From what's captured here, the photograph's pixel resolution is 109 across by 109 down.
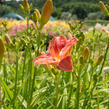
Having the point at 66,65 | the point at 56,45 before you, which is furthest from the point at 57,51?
the point at 66,65

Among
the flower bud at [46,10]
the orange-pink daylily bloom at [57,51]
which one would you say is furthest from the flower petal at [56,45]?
the flower bud at [46,10]

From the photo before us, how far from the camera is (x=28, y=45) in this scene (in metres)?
1.05

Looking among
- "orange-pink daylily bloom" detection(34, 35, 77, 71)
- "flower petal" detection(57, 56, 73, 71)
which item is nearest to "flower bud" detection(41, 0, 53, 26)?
"orange-pink daylily bloom" detection(34, 35, 77, 71)

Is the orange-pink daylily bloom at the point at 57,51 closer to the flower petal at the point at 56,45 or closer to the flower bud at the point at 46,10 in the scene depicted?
the flower petal at the point at 56,45

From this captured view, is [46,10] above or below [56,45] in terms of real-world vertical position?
above

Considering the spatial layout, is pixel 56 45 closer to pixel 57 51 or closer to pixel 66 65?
pixel 57 51

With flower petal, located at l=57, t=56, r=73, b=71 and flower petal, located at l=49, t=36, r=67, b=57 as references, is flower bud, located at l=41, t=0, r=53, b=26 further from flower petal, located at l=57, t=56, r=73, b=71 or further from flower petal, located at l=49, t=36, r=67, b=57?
flower petal, located at l=57, t=56, r=73, b=71

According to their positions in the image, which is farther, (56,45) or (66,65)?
(56,45)

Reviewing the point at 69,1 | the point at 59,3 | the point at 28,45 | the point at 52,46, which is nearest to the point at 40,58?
the point at 52,46

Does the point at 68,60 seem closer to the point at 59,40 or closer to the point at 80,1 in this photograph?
the point at 59,40

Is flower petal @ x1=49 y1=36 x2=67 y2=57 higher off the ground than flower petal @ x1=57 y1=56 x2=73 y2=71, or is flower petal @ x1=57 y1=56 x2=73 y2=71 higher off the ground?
flower petal @ x1=49 y1=36 x2=67 y2=57

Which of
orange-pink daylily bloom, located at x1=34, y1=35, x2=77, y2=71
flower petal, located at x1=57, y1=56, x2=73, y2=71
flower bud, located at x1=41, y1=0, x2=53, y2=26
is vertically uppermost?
flower bud, located at x1=41, y1=0, x2=53, y2=26

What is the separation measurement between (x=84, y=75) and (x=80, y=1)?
155 feet

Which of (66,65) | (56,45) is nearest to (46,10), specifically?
(56,45)
